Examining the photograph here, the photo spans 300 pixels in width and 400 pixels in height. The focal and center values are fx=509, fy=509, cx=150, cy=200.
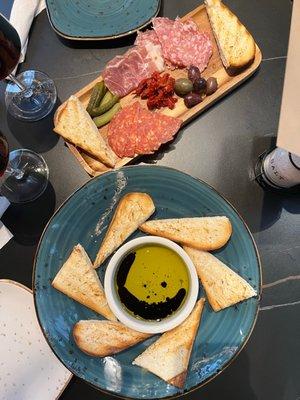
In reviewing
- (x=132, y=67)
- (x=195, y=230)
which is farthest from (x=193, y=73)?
(x=195, y=230)

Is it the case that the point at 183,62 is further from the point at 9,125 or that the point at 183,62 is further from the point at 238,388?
the point at 238,388

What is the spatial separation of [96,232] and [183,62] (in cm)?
50

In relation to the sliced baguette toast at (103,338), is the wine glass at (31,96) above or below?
above

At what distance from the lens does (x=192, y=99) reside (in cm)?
128

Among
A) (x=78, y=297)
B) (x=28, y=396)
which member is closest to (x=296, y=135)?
(x=78, y=297)

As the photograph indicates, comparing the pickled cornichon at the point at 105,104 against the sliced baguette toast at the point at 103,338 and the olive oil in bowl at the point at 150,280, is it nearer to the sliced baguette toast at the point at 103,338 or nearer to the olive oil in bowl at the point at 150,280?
the olive oil in bowl at the point at 150,280

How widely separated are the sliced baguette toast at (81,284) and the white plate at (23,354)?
0.14 metres

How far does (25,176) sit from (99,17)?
47cm

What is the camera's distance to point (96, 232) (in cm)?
119

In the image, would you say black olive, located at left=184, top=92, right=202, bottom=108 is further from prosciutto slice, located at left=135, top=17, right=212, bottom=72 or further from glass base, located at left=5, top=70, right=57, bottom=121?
glass base, located at left=5, top=70, right=57, bottom=121

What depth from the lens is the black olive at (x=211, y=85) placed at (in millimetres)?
1289

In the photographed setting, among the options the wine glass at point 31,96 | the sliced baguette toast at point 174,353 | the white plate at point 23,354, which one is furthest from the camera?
the wine glass at point 31,96

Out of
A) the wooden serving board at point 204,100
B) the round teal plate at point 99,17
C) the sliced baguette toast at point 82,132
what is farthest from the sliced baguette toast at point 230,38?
the sliced baguette toast at point 82,132

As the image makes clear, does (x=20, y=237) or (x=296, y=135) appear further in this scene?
(x=20, y=237)
